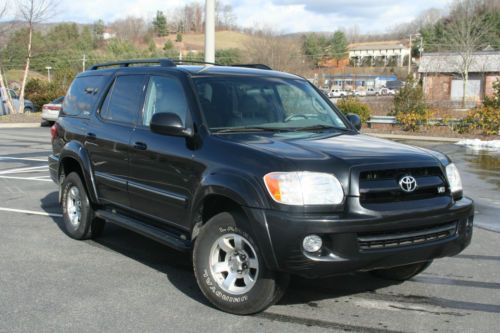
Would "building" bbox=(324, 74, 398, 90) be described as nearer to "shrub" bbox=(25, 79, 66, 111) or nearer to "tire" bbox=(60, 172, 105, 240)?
"shrub" bbox=(25, 79, 66, 111)

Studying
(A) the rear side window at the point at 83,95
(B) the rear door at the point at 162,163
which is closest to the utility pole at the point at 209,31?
(A) the rear side window at the point at 83,95

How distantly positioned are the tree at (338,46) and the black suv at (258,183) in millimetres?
111536

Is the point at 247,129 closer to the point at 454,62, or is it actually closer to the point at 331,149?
the point at 331,149

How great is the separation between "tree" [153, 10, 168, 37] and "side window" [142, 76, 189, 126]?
126 m

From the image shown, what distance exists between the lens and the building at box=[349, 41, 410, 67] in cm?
12538

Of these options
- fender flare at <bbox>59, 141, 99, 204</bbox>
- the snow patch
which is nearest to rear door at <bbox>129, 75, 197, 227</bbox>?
fender flare at <bbox>59, 141, 99, 204</bbox>

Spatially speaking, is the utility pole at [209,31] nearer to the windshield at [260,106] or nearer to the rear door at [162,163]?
the windshield at [260,106]

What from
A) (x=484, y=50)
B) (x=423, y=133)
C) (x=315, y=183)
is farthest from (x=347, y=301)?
(x=484, y=50)

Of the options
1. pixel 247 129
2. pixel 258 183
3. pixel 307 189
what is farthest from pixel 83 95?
pixel 307 189

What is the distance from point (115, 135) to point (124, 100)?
41cm

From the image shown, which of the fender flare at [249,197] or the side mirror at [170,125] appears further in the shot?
the side mirror at [170,125]

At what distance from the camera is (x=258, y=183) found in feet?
13.7

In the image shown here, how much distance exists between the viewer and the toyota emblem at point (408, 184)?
14.0 ft

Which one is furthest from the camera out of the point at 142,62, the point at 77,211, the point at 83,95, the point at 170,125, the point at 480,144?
the point at 480,144
